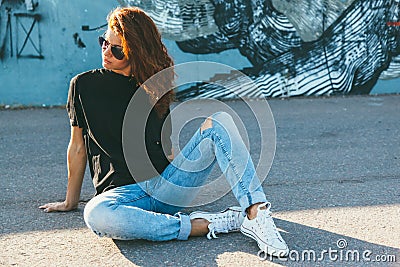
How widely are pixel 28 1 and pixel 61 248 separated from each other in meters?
6.26

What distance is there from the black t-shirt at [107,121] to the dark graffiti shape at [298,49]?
583 centimetres

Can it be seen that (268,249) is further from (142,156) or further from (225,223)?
(142,156)

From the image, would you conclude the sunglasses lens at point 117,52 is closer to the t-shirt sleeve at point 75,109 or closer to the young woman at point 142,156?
the young woman at point 142,156

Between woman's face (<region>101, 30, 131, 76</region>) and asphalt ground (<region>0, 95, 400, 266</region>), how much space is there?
0.96 meters

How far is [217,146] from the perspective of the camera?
3.70 m

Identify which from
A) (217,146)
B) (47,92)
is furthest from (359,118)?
(217,146)

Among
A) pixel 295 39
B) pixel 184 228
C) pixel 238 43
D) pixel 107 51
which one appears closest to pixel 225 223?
pixel 184 228

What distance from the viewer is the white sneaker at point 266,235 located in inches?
139

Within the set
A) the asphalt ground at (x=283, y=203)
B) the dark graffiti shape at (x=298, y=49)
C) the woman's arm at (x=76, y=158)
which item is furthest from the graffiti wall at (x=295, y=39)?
the woman's arm at (x=76, y=158)

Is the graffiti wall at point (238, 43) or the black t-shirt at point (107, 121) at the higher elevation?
the black t-shirt at point (107, 121)

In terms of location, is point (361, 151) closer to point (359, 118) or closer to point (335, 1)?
point (359, 118)

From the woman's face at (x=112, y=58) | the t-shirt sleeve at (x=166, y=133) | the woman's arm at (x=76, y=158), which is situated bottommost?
the woman's arm at (x=76, y=158)

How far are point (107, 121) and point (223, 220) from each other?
33.7 inches

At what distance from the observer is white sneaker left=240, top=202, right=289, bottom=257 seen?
354cm
